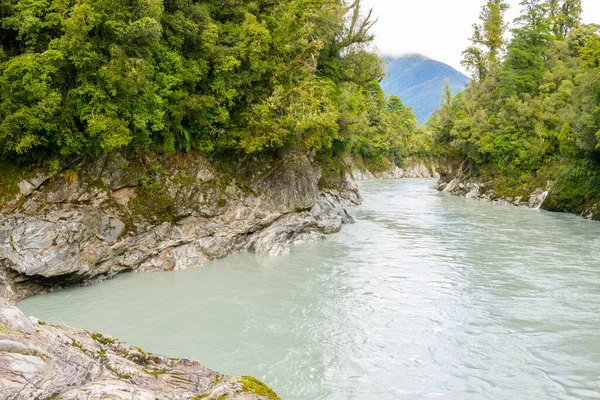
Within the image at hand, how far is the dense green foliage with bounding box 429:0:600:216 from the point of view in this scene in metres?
29.6

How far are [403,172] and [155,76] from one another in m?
79.0

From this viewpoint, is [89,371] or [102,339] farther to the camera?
[102,339]

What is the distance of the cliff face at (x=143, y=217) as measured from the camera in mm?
12445

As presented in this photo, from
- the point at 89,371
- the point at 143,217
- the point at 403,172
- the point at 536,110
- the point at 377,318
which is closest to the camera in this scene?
the point at 89,371

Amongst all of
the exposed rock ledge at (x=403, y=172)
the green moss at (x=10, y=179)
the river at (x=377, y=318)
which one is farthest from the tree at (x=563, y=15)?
the green moss at (x=10, y=179)

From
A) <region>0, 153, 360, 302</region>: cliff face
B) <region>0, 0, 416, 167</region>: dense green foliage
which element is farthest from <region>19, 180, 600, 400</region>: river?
<region>0, 0, 416, 167</region>: dense green foliage

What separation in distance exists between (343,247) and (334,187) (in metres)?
16.5

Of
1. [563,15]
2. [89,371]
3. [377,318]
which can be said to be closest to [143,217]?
[377,318]

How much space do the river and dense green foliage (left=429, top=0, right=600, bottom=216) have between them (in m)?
13.9

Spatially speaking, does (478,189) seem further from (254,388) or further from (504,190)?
(254,388)

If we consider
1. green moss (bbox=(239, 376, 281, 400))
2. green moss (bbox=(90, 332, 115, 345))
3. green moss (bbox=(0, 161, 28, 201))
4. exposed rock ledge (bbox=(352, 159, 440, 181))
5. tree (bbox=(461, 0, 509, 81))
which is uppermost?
tree (bbox=(461, 0, 509, 81))

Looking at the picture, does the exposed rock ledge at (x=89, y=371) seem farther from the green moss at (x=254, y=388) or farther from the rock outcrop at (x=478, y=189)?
the rock outcrop at (x=478, y=189)

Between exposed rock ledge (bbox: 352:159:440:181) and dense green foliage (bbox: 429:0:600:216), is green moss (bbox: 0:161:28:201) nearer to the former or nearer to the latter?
dense green foliage (bbox: 429:0:600:216)

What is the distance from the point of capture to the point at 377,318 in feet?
36.0
